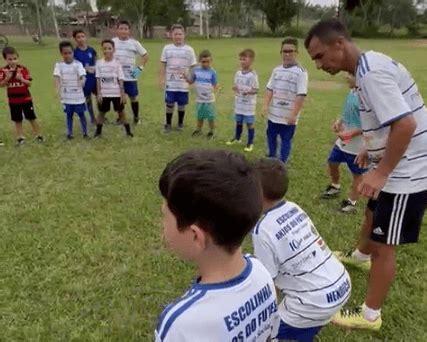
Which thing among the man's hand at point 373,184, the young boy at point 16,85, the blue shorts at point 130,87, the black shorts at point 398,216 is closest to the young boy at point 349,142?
the black shorts at point 398,216

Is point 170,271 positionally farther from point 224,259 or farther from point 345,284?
point 224,259

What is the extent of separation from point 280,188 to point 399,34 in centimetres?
4798

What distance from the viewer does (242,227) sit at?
1.19m

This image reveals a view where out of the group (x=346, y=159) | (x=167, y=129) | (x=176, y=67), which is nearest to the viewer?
(x=346, y=159)

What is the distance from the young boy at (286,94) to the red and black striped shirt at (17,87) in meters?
3.42

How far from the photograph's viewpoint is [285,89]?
5387mm

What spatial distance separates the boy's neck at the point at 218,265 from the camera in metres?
1.21

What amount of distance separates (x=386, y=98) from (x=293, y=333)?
1167 millimetres

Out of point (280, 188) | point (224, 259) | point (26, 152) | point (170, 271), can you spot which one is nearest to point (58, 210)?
point (170, 271)

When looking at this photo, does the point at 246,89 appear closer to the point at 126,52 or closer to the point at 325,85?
the point at 126,52

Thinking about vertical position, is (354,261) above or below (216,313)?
below

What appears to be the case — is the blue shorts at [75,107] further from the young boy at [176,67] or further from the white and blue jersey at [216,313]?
the white and blue jersey at [216,313]

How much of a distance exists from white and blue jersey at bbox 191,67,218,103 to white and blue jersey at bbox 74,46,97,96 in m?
1.73

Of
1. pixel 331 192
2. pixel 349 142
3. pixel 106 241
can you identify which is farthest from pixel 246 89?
pixel 106 241
